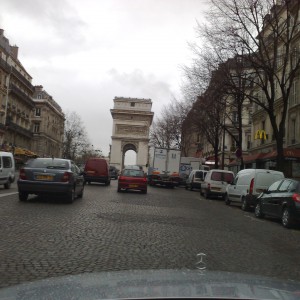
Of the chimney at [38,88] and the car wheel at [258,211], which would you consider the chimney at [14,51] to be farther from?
the car wheel at [258,211]

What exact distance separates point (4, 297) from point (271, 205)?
14.0 meters

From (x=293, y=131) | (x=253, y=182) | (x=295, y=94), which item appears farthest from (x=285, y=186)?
(x=295, y=94)

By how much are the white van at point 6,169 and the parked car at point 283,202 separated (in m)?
12.9

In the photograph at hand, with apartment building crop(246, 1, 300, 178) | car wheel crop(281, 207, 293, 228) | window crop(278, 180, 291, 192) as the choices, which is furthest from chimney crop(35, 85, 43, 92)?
car wheel crop(281, 207, 293, 228)

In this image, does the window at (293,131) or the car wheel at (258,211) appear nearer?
the car wheel at (258,211)

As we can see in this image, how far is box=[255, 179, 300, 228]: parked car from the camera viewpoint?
13.8m

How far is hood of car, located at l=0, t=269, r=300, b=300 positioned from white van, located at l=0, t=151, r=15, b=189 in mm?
21162

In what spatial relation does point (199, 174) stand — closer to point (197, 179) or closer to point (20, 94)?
point (197, 179)

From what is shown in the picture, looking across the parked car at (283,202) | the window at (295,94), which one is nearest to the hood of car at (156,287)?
the parked car at (283,202)

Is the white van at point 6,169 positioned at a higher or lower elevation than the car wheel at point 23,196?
higher

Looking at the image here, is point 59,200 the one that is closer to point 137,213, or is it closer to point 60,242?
point 137,213

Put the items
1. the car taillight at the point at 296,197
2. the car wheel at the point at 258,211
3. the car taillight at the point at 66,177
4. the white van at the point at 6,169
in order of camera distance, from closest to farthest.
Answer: the car taillight at the point at 296,197
the car taillight at the point at 66,177
the car wheel at the point at 258,211
the white van at the point at 6,169

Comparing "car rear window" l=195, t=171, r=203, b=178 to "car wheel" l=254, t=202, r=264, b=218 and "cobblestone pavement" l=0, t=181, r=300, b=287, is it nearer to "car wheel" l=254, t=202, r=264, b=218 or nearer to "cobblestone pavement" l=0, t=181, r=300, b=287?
"car wheel" l=254, t=202, r=264, b=218

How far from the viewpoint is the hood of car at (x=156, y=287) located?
102 inches
